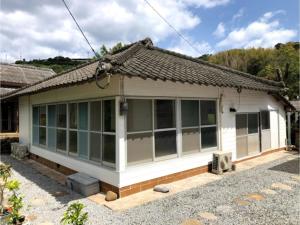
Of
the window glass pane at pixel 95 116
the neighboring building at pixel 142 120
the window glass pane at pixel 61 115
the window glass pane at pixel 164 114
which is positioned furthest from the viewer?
the window glass pane at pixel 61 115

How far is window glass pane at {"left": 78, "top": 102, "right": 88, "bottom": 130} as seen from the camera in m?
7.18

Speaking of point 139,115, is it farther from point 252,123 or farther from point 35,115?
point 35,115

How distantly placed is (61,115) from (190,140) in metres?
4.69

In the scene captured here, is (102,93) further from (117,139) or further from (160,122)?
(160,122)

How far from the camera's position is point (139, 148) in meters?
6.28

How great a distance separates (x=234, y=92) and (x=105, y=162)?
5765 millimetres

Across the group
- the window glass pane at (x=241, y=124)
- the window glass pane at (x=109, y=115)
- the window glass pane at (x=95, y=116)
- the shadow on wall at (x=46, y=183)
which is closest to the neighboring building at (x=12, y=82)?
the shadow on wall at (x=46, y=183)

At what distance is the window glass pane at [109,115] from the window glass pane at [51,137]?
3.83 m

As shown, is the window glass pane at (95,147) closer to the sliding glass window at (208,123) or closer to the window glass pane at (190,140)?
the window glass pane at (190,140)

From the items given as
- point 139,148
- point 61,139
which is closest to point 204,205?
point 139,148

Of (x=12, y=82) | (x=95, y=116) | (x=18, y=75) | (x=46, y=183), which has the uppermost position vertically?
(x=18, y=75)

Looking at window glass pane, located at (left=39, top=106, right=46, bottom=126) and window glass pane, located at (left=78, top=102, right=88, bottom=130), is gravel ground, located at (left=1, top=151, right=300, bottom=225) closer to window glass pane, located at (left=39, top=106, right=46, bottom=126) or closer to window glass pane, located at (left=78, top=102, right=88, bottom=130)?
window glass pane, located at (left=78, top=102, right=88, bottom=130)

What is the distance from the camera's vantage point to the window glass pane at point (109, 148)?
6062mm

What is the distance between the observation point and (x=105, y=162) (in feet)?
20.8
